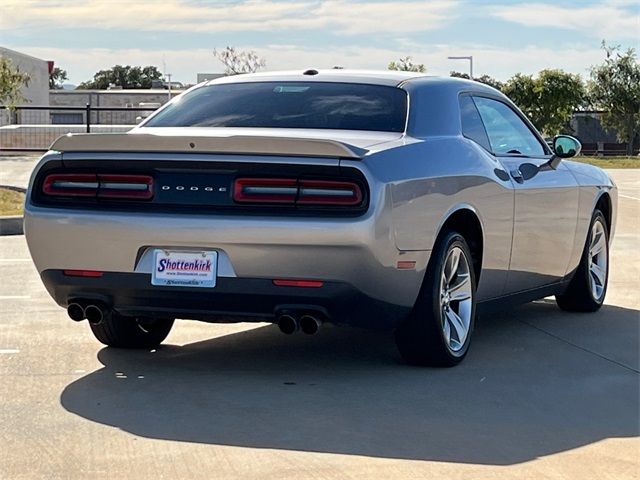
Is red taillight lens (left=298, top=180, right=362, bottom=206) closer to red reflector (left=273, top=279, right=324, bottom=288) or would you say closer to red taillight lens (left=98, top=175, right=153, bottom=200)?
red reflector (left=273, top=279, right=324, bottom=288)

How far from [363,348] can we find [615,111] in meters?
62.6

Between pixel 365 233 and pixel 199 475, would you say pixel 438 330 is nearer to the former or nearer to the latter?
pixel 365 233

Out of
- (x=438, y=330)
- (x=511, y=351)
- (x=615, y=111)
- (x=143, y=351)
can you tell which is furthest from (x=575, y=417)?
(x=615, y=111)

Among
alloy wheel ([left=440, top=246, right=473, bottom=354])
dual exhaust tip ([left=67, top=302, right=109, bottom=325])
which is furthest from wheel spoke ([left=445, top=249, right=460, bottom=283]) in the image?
dual exhaust tip ([left=67, top=302, right=109, bottom=325])

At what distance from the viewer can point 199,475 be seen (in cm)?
475

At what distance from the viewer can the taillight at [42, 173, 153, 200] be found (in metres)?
6.34

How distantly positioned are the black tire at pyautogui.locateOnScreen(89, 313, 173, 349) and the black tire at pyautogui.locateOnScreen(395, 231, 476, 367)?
1353mm

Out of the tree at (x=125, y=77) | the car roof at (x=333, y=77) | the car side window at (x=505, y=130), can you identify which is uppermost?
the car roof at (x=333, y=77)

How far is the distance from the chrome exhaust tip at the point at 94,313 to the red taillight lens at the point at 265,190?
982mm

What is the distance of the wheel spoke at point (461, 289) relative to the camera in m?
6.98

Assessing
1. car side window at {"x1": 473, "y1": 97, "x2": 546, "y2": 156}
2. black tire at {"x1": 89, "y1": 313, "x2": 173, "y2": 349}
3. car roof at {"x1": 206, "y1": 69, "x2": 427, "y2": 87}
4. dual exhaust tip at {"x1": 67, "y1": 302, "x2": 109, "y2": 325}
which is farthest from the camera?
car side window at {"x1": 473, "y1": 97, "x2": 546, "y2": 156}

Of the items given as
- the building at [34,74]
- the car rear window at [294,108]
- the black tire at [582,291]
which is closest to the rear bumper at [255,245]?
the car rear window at [294,108]

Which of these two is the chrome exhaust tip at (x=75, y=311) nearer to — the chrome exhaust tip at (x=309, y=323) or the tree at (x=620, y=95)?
the chrome exhaust tip at (x=309, y=323)

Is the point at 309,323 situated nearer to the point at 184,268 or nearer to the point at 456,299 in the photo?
the point at 184,268
